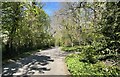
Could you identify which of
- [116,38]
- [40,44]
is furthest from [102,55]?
[40,44]

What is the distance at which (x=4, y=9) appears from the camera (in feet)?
65.1

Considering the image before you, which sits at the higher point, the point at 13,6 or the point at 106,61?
the point at 13,6

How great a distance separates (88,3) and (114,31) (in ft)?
24.2

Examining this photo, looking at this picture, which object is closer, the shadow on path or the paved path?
the paved path

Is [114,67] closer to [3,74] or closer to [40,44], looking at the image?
[3,74]

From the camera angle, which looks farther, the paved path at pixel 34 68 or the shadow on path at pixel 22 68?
the shadow on path at pixel 22 68

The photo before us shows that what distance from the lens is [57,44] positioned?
2975 inches

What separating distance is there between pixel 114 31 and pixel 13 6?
14169 mm

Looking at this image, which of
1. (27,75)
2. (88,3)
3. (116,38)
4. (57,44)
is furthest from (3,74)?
(57,44)

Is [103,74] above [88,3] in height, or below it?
below

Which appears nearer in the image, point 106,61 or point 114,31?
point 114,31

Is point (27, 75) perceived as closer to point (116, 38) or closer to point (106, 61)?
point (106, 61)

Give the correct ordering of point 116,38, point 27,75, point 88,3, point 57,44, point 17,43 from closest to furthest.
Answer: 1. point 116,38
2. point 27,75
3. point 88,3
4. point 17,43
5. point 57,44

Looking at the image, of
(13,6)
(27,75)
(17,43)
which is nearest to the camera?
(27,75)
